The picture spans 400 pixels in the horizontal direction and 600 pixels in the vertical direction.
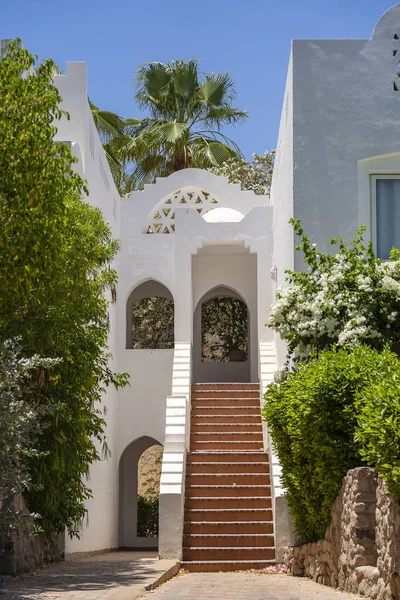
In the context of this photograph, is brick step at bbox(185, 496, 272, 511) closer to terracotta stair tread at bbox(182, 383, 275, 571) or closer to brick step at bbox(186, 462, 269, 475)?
terracotta stair tread at bbox(182, 383, 275, 571)

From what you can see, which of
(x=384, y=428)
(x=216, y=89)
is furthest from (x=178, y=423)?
(x=216, y=89)

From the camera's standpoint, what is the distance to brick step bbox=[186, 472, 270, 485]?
16312mm

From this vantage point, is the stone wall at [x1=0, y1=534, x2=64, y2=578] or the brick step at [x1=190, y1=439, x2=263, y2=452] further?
the brick step at [x1=190, y1=439, x2=263, y2=452]

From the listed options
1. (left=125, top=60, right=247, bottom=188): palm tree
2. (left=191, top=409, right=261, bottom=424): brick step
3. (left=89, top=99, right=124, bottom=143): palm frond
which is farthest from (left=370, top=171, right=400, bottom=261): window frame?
(left=89, top=99, right=124, bottom=143): palm frond

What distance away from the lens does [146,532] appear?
26.5 metres

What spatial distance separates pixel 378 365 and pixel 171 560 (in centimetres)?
590

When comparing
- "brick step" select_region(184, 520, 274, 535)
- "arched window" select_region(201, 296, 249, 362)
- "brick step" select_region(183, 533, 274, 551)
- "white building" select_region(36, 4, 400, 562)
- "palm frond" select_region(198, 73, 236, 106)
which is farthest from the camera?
"arched window" select_region(201, 296, 249, 362)

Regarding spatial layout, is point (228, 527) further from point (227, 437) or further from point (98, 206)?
point (98, 206)

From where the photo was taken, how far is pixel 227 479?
16.4 metres

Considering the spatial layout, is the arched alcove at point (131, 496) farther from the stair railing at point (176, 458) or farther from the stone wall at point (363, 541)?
the stone wall at point (363, 541)

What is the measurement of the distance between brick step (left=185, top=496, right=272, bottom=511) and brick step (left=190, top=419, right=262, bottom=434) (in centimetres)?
231

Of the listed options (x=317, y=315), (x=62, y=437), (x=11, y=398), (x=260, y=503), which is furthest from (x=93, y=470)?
(x=11, y=398)

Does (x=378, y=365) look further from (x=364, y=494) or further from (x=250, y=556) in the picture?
(x=250, y=556)

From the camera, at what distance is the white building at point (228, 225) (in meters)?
14.3
